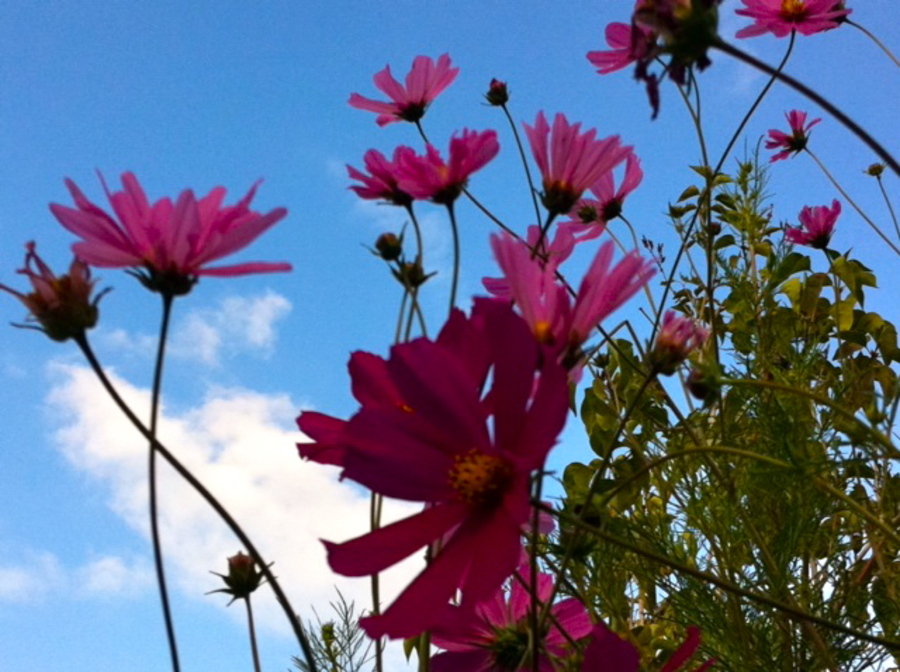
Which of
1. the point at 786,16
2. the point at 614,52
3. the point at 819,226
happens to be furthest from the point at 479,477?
the point at 819,226

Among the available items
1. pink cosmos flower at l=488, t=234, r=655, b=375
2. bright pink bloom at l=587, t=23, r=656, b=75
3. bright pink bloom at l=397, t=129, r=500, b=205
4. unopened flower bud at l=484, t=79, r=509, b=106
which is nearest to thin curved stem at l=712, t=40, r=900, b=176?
pink cosmos flower at l=488, t=234, r=655, b=375

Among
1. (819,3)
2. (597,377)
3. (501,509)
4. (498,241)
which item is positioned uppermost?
(819,3)

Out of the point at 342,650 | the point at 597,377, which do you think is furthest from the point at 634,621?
the point at 342,650

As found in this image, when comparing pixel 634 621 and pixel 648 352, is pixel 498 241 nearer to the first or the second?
pixel 648 352

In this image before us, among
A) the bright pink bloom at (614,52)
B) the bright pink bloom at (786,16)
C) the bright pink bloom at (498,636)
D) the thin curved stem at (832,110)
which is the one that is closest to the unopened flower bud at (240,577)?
the bright pink bloom at (498,636)

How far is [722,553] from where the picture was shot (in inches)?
32.1

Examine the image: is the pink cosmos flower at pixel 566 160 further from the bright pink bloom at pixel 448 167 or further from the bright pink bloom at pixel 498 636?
the bright pink bloom at pixel 498 636

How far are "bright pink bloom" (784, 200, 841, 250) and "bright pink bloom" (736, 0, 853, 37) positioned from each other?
64 cm

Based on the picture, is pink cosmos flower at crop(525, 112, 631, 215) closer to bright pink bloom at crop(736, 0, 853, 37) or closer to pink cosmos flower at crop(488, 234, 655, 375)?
pink cosmos flower at crop(488, 234, 655, 375)

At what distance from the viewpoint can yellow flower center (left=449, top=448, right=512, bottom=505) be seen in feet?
1.26

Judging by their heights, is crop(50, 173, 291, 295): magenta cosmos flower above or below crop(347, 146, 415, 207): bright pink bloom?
below

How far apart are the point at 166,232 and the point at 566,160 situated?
11.0 inches

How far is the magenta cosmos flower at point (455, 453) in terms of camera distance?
345mm

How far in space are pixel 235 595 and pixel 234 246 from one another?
7.4 inches
